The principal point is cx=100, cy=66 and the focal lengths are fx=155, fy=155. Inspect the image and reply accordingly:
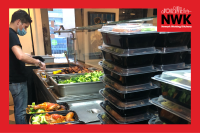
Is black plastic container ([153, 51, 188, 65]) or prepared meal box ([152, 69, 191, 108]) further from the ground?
black plastic container ([153, 51, 188, 65])

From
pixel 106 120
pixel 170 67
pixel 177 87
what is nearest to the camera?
pixel 177 87

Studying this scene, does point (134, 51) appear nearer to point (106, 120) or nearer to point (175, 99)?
point (175, 99)

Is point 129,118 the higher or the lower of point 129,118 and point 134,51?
the lower

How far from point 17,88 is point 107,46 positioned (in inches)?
76.9

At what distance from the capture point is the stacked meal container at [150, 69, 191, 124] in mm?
769

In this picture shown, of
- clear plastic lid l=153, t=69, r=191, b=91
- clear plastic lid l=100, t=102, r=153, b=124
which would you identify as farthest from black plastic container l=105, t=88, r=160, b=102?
clear plastic lid l=153, t=69, r=191, b=91

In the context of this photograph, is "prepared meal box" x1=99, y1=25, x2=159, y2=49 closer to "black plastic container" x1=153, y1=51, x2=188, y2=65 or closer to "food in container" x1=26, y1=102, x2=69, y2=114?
"black plastic container" x1=153, y1=51, x2=188, y2=65

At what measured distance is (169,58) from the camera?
106 cm

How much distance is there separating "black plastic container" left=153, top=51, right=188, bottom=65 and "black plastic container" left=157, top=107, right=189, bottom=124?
0.33m

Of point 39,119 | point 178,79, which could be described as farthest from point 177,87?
point 39,119

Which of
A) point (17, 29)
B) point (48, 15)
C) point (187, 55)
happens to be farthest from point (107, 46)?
point (48, 15)

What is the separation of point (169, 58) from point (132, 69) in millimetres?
277

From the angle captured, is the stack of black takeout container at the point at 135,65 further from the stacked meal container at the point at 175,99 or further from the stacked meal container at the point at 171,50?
the stacked meal container at the point at 175,99

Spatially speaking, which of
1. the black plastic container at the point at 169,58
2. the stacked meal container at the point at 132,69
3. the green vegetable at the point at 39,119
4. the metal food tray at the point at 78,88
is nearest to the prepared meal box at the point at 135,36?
the stacked meal container at the point at 132,69
